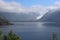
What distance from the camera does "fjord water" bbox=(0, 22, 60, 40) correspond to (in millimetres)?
4926

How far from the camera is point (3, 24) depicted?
4898mm

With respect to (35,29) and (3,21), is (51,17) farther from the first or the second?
(3,21)

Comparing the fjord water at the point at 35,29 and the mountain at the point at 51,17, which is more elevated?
the mountain at the point at 51,17

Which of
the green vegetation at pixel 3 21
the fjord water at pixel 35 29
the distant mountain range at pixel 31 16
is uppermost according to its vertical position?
the distant mountain range at pixel 31 16

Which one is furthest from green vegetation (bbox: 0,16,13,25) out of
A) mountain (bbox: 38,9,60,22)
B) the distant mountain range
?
mountain (bbox: 38,9,60,22)

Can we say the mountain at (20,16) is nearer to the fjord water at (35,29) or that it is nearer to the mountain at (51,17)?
the fjord water at (35,29)

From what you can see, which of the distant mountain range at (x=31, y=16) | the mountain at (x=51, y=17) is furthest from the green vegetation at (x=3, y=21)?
the mountain at (x=51, y=17)

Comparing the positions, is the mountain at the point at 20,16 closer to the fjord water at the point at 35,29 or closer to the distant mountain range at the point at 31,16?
the distant mountain range at the point at 31,16

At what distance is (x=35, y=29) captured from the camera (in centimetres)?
501

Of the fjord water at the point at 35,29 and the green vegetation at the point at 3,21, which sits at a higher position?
the green vegetation at the point at 3,21

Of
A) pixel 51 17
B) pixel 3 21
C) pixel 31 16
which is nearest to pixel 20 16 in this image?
pixel 31 16

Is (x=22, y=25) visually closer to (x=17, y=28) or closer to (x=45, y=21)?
(x=17, y=28)

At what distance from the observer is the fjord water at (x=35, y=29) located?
4.93 m

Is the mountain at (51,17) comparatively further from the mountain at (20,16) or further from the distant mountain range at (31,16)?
the mountain at (20,16)
